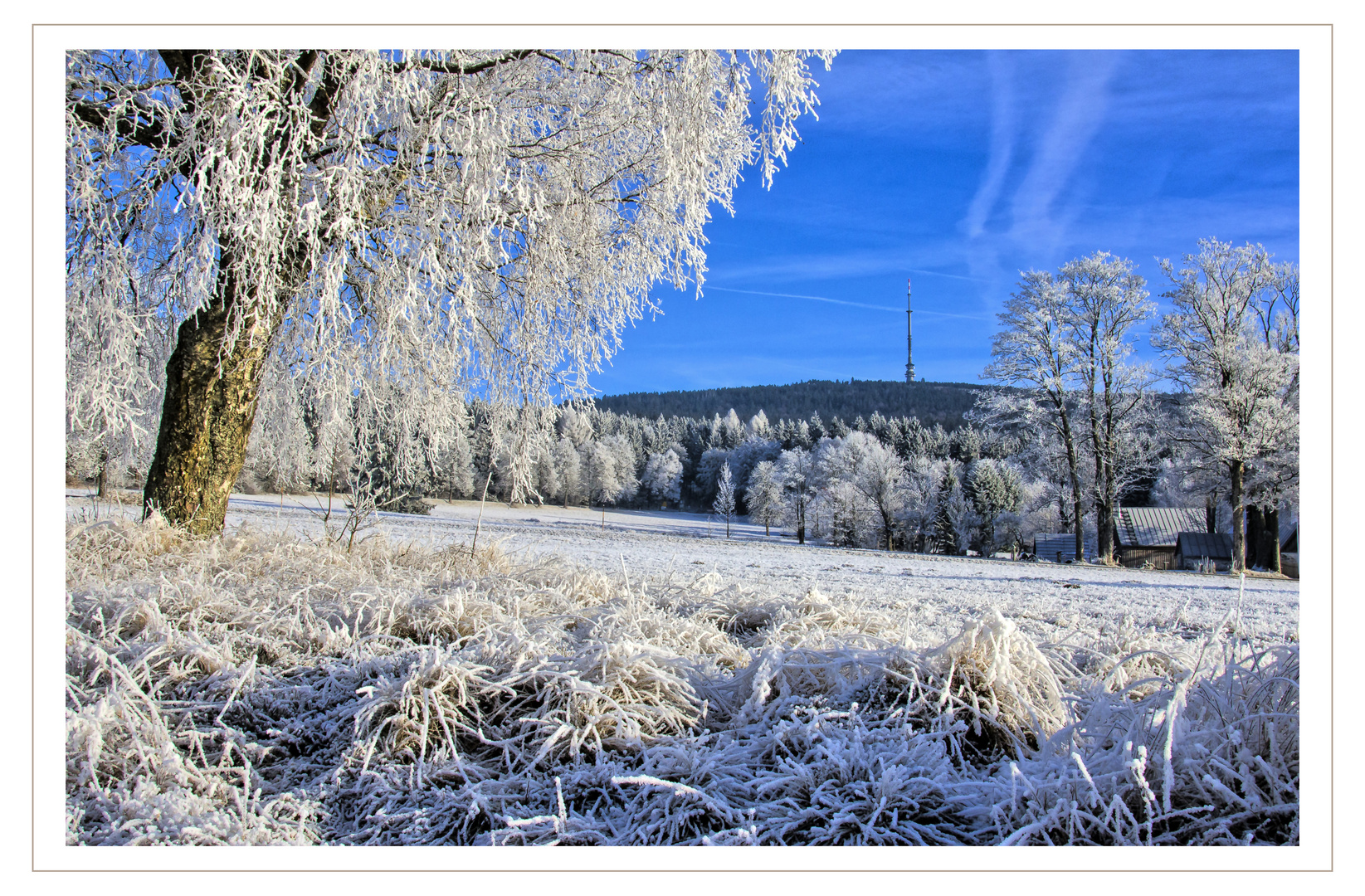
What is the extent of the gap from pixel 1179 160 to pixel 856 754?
3480 millimetres

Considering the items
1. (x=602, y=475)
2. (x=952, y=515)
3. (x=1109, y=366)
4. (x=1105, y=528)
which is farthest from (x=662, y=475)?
(x=1109, y=366)

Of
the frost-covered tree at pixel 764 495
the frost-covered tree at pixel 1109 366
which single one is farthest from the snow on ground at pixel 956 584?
the frost-covered tree at pixel 764 495

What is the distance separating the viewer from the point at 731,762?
1783mm

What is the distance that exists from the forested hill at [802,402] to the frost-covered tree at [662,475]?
3083mm

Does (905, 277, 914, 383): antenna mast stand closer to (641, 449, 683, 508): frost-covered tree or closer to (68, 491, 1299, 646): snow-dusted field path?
(68, 491, 1299, 646): snow-dusted field path

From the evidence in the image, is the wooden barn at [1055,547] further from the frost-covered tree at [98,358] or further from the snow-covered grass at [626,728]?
the frost-covered tree at [98,358]

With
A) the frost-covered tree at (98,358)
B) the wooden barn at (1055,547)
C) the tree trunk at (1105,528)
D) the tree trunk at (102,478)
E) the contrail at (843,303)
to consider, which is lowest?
the wooden barn at (1055,547)

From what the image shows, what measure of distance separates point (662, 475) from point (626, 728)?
1339 inches

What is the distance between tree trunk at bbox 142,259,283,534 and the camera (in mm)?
4391

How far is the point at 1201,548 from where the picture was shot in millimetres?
18141

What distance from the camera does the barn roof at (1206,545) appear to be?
1620 centimetres

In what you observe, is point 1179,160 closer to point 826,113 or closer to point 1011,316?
point 826,113

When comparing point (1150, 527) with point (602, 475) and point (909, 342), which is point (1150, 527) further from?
point (602, 475)
